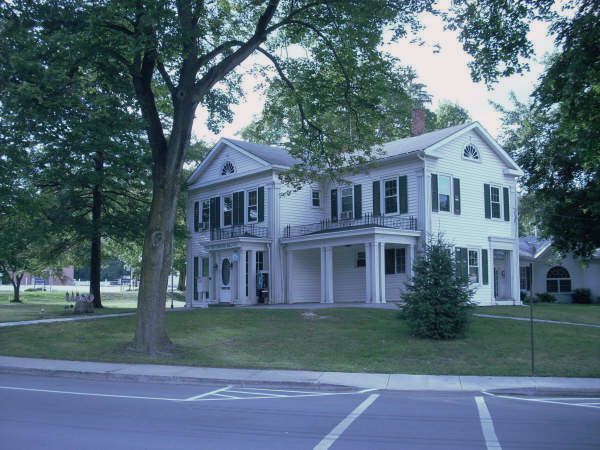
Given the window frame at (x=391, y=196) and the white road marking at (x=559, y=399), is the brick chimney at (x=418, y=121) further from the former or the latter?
the white road marking at (x=559, y=399)

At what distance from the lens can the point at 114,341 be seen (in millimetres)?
19250

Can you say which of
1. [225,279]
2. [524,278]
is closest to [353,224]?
[225,279]

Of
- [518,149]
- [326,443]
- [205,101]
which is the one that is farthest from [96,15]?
[518,149]

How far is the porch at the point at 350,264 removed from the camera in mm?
26016

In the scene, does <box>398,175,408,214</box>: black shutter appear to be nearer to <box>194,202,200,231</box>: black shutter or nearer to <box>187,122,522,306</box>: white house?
<box>187,122,522,306</box>: white house

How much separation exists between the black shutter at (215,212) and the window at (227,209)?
0.40 metres

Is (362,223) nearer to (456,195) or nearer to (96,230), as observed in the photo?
(456,195)

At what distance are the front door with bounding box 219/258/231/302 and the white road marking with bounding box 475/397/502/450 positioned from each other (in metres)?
21.3

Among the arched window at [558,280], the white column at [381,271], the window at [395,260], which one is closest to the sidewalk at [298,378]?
the white column at [381,271]

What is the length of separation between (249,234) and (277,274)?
2416 millimetres

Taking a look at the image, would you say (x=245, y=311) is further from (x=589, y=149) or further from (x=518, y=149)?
(x=518, y=149)

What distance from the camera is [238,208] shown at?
32.4 metres

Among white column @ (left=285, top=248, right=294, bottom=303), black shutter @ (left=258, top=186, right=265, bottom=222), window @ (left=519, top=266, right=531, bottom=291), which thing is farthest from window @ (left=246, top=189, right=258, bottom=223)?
window @ (left=519, top=266, right=531, bottom=291)

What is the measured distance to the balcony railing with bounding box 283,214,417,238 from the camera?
26938mm
